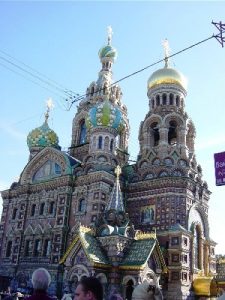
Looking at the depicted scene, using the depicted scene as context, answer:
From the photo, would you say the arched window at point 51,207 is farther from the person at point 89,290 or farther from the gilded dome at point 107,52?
the person at point 89,290

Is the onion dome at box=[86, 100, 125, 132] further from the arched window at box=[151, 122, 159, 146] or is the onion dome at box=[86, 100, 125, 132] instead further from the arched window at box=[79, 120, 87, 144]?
the arched window at box=[79, 120, 87, 144]

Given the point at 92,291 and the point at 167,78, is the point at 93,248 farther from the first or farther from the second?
the point at 92,291

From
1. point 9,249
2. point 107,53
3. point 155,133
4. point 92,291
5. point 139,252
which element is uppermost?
point 107,53

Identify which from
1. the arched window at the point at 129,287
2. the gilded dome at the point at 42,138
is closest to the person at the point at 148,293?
the arched window at the point at 129,287

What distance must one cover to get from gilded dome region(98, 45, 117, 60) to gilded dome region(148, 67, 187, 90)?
652cm

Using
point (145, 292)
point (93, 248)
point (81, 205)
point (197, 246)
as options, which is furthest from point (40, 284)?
point (197, 246)

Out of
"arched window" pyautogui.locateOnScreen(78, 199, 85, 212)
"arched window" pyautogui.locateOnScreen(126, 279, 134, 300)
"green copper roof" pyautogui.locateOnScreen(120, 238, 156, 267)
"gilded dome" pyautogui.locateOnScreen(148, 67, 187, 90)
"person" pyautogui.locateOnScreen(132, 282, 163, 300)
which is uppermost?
"gilded dome" pyautogui.locateOnScreen(148, 67, 187, 90)

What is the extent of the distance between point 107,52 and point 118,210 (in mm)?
16471

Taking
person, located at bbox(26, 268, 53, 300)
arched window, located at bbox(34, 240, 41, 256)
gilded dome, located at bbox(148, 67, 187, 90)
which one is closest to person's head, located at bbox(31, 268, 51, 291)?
person, located at bbox(26, 268, 53, 300)

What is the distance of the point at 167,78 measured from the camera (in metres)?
26.7

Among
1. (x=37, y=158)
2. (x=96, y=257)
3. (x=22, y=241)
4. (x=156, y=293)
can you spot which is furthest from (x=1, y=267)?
(x=156, y=293)

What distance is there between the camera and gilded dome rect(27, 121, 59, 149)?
28906 mm

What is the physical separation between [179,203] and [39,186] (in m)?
9.28

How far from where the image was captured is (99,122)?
2514cm
